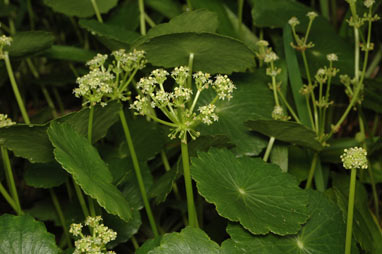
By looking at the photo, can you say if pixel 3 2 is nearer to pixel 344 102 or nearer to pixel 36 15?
pixel 36 15

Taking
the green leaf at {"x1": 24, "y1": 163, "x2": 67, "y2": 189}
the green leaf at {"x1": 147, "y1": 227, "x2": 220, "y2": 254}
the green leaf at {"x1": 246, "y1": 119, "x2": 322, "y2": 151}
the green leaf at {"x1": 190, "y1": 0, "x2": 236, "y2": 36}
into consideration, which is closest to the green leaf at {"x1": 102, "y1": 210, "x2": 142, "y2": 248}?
the green leaf at {"x1": 24, "y1": 163, "x2": 67, "y2": 189}

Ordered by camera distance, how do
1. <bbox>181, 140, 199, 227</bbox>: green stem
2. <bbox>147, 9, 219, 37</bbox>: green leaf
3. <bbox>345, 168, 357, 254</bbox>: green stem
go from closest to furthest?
<bbox>345, 168, 357, 254</bbox>: green stem < <bbox>181, 140, 199, 227</bbox>: green stem < <bbox>147, 9, 219, 37</bbox>: green leaf

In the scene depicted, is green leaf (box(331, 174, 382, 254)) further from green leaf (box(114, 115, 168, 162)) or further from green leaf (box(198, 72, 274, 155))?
green leaf (box(114, 115, 168, 162))

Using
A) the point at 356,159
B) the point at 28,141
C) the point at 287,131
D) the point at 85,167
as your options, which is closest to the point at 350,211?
the point at 356,159

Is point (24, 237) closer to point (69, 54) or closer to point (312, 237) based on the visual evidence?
point (312, 237)

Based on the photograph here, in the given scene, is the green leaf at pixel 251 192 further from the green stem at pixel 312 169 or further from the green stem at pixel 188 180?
the green stem at pixel 312 169
